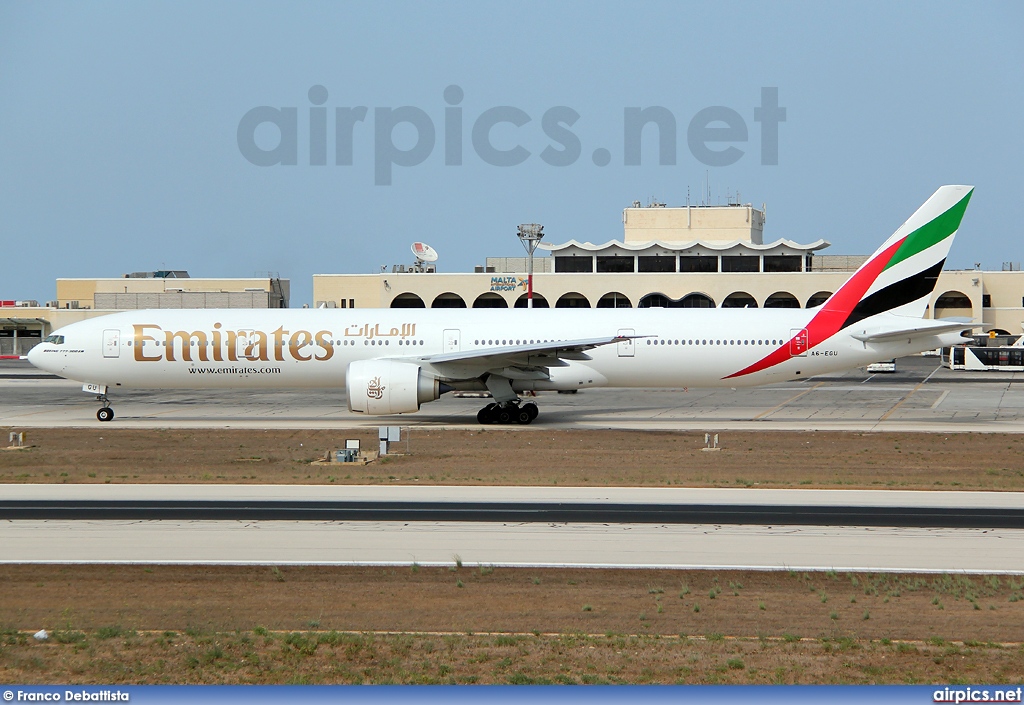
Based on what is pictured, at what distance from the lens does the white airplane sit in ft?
129

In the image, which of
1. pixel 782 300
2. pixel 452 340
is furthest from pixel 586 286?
pixel 452 340

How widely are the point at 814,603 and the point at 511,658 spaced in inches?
197

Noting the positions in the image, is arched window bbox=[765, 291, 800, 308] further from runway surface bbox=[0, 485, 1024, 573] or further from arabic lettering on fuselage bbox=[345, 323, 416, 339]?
runway surface bbox=[0, 485, 1024, 573]

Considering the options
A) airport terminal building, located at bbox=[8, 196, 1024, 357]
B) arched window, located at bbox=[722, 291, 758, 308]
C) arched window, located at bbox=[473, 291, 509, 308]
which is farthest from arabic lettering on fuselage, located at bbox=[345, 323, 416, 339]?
arched window, located at bbox=[722, 291, 758, 308]

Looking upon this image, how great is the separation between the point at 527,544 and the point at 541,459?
37.1 feet

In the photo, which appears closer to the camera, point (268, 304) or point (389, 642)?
point (389, 642)

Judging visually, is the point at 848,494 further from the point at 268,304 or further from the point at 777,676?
the point at 268,304

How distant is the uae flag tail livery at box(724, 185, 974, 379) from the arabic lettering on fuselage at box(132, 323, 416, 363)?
1628 cm

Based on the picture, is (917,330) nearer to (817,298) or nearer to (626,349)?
(626,349)

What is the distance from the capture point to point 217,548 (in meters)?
17.9

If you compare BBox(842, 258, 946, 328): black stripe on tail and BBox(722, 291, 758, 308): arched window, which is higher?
BBox(722, 291, 758, 308): arched window

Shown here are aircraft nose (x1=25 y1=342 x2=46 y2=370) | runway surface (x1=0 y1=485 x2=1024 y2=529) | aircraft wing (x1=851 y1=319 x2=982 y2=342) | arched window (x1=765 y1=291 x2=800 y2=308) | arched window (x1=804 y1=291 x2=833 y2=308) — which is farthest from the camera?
arched window (x1=765 y1=291 x2=800 y2=308)

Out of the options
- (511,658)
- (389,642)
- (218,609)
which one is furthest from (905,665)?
(218,609)

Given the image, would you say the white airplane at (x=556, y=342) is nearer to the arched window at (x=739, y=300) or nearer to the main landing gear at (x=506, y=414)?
the main landing gear at (x=506, y=414)
